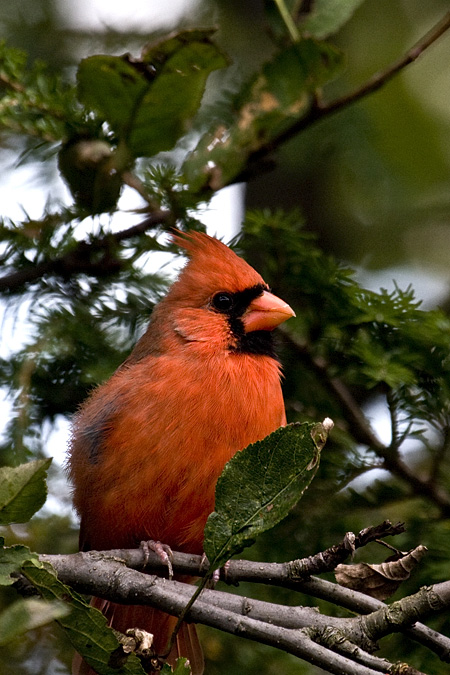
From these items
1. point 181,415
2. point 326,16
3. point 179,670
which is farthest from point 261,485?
point 326,16

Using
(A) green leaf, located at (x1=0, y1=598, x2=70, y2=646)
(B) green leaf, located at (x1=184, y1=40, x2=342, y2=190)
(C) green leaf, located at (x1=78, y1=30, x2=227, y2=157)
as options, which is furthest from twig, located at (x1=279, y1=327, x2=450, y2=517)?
(A) green leaf, located at (x1=0, y1=598, x2=70, y2=646)

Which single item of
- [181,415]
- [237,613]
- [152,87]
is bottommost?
[237,613]

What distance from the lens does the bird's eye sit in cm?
309

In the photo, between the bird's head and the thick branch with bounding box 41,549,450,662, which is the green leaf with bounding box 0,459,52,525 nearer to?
the thick branch with bounding box 41,549,450,662

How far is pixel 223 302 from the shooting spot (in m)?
3.09

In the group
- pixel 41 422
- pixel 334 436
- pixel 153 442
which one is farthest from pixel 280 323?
pixel 41 422

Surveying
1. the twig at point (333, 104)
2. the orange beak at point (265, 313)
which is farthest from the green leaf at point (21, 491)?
the twig at point (333, 104)

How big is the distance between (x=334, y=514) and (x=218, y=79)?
2.01 metres

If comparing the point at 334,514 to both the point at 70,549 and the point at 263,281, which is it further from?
the point at 70,549

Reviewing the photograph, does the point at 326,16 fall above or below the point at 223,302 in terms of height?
above

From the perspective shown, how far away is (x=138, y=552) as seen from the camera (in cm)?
228

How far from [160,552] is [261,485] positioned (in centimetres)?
84

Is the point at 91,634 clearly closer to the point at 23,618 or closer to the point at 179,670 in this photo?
the point at 179,670

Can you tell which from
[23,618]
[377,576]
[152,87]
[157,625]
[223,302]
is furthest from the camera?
[223,302]
